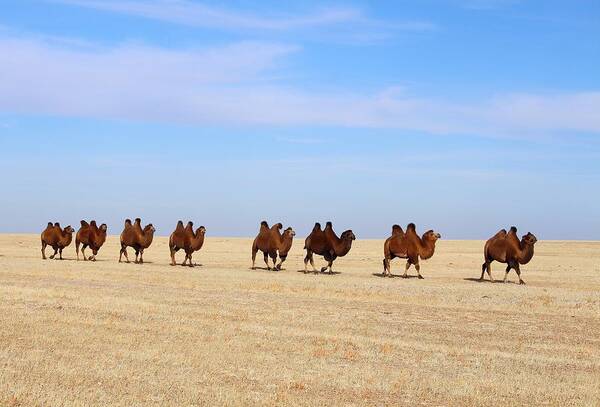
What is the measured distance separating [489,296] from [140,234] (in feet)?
65.5

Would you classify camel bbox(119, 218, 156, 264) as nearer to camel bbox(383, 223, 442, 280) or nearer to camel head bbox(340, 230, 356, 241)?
camel head bbox(340, 230, 356, 241)

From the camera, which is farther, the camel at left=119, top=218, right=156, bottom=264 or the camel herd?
the camel at left=119, top=218, right=156, bottom=264

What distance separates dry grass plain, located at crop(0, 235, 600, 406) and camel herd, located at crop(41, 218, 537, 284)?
361 cm

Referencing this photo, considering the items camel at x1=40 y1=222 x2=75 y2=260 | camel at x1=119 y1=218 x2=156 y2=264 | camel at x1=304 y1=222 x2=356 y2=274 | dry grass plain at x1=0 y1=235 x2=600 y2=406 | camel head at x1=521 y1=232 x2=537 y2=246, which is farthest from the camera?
camel at x1=40 y1=222 x2=75 y2=260

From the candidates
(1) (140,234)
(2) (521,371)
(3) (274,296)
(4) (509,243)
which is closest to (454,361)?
(2) (521,371)

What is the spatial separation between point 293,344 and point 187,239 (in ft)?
77.9

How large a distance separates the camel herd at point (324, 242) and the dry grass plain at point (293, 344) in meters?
3.61

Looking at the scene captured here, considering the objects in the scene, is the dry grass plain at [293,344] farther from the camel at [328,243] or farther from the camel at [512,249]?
the camel at [328,243]

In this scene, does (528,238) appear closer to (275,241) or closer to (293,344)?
(275,241)

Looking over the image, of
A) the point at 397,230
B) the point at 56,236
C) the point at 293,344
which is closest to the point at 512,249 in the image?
the point at 397,230

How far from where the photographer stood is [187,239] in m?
37.9

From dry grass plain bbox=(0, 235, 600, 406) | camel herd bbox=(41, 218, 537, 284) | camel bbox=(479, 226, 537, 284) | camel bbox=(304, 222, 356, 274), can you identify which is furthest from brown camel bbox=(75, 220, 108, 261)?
camel bbox=(479, 226, 537, 284)

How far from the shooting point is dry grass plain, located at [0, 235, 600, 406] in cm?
1083

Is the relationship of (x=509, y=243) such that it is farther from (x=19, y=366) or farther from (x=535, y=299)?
(x=19, y=366)
